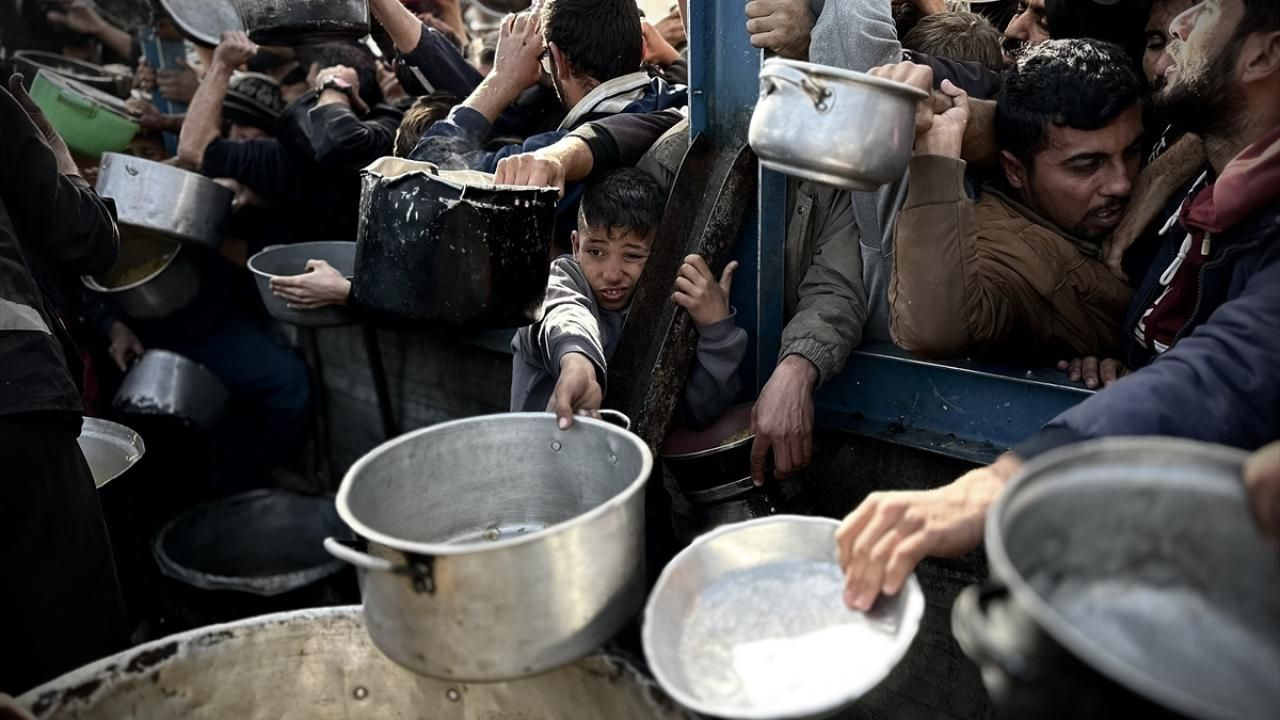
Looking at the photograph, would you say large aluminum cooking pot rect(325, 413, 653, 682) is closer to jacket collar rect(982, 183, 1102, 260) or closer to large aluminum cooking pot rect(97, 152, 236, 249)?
jacket collar rect(982, 183, 1102, 260)

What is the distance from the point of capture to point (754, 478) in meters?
2.73

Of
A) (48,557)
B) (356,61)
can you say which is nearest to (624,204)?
(48,557)

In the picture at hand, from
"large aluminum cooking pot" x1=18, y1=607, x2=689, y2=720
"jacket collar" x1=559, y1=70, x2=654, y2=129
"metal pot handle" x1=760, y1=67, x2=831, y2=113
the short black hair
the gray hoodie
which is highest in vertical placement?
"metal pot handle" x1=760, y1=67, x2=831, y2=113

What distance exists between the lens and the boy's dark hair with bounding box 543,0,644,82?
338 centimetres

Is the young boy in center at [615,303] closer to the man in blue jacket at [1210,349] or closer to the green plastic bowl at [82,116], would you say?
the man in blue jacket at [1210,349]

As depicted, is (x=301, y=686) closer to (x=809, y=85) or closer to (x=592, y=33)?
(x=809, y=85)

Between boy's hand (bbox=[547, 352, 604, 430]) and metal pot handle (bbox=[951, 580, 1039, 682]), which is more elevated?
metal pot handle (bbox=[951, 580, 1039, 682])

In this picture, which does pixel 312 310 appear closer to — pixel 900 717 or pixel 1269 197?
pixel 900 717

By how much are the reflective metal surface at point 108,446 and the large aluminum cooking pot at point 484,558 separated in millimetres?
1426

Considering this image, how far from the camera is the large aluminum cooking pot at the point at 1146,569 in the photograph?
123 cm

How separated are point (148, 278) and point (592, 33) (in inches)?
105

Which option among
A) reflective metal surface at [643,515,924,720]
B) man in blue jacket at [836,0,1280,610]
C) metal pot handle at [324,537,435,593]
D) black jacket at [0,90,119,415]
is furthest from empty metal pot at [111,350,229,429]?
man in blue jacket at [836,0,1280,610]

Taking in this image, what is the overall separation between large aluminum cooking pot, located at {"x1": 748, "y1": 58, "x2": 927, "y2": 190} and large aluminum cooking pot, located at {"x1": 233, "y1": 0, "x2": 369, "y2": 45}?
1893mm

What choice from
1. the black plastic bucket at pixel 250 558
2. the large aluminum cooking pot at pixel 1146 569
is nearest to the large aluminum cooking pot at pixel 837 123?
the large aluminum cooking pot at pixel 1146 569
